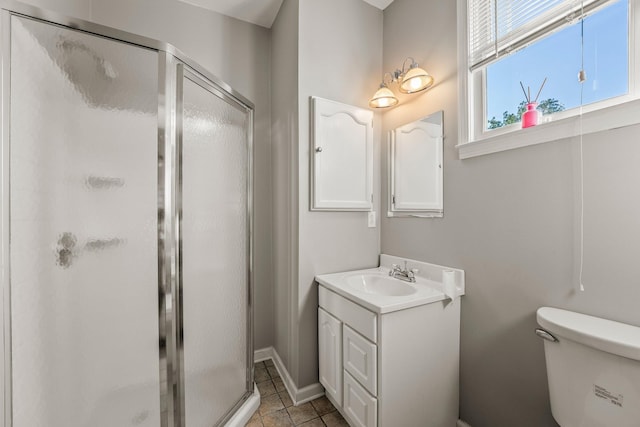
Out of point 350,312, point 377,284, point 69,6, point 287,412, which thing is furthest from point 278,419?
point 69,6

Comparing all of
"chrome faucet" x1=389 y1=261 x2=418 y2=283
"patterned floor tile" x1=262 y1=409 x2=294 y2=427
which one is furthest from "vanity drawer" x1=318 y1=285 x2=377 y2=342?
"patterned floor tile" x1=262 y1=409 x2=294 y2=427

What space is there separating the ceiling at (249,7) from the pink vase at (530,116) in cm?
138

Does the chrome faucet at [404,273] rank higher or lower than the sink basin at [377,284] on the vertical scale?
higher

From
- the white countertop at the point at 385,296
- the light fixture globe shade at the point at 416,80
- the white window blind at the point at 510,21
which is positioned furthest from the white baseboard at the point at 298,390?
the white window blind at the point at 510,21

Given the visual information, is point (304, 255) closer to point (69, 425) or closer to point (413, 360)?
point (413, 360)

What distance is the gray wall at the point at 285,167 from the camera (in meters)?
1.72

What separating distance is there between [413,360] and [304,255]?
0.83 m

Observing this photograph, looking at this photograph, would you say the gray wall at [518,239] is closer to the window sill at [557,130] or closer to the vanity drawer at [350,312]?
the window sill at [557,130]

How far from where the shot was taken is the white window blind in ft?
3.40

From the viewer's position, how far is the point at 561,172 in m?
1.03

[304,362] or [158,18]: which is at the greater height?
[158,18]

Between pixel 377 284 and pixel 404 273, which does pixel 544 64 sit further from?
pixel 377 284

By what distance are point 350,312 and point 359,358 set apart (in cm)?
22

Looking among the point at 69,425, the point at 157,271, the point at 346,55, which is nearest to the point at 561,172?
the point at 346,55
